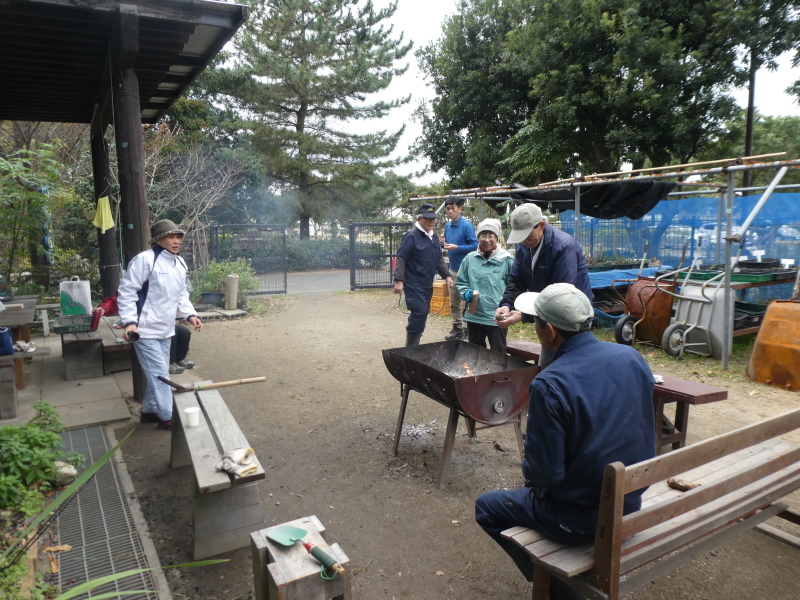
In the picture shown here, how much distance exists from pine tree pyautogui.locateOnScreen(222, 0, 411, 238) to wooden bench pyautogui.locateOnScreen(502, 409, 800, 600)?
21966 millimetres

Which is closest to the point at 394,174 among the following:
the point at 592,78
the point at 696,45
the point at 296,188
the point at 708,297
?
the point at 296,188

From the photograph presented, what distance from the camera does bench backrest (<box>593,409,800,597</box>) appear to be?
2.00 metres

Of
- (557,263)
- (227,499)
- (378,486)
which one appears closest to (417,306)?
(557,263)

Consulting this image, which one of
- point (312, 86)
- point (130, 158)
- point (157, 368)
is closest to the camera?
point (157, 368)

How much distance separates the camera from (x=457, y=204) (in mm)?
8672

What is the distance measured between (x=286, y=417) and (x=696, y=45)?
15304 mm

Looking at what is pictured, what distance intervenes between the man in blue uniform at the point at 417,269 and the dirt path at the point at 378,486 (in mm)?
877

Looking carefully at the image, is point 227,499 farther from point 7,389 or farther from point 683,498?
point 7,389

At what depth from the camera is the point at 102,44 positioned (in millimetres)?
5320

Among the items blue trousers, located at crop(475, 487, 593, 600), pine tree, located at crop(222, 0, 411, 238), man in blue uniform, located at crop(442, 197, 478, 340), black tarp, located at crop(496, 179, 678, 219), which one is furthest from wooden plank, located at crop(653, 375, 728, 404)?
pine tree, located at crop(222, 0, 411, 238)

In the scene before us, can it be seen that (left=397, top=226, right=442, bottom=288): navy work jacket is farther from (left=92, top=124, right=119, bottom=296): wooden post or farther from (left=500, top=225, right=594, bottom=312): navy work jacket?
(left=92, top=124, right=119, bottom=296): wooden post

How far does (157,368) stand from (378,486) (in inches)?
85.5

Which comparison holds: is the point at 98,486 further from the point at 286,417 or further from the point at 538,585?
the point at 538,585

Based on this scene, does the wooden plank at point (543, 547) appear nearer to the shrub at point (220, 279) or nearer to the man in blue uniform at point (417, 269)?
the man in blue uniform at point (417, 269)
